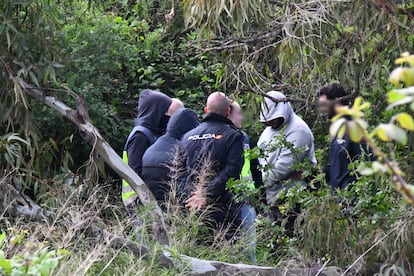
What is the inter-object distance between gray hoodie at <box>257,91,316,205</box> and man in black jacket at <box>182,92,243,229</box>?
0.25 m

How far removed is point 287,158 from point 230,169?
18.6 inches

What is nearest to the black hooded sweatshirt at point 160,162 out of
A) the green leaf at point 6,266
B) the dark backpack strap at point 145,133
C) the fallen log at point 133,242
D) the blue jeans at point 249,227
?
the dark backpack strap at point 145,133

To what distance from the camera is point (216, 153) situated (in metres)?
7.03

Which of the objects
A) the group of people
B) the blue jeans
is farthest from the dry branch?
the blue jeans

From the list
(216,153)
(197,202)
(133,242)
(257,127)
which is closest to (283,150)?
(257,127)

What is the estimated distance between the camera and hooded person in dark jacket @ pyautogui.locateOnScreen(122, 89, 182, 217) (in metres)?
7.75

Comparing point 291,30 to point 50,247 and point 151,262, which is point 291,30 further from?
point 50,247

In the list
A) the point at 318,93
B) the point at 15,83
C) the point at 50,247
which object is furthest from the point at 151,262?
the point at 15,83

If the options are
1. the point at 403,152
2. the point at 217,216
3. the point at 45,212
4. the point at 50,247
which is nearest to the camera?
the point at 403,152

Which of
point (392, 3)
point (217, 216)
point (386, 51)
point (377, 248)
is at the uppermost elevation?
point (392, 3)

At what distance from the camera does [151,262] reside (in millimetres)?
5703

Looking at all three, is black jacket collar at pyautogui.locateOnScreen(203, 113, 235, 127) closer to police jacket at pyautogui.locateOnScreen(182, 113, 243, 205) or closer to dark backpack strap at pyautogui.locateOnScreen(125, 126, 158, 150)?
police jacket at pyautogui.locateOnScreen(182, 113, 243, 205)

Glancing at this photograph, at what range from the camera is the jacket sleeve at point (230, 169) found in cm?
691

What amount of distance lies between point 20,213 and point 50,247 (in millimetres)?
816
